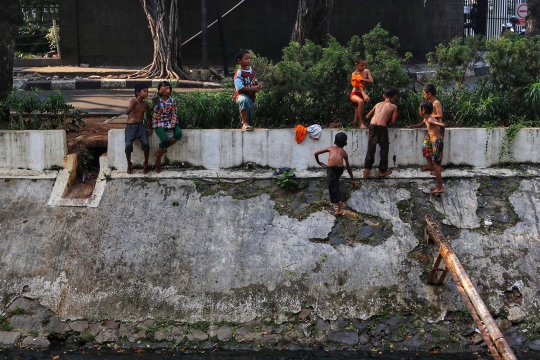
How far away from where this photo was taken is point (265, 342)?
781 centimetres

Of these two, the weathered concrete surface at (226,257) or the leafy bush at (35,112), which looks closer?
the weathered concrete surface at (226,257)

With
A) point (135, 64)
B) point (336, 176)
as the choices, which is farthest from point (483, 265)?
point (135, 64)

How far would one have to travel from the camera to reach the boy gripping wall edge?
882cm

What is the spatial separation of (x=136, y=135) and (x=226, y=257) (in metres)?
2.02

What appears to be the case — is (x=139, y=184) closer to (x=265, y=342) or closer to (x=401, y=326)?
(x=265, y=342)

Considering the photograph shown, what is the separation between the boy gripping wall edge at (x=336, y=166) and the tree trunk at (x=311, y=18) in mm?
5093

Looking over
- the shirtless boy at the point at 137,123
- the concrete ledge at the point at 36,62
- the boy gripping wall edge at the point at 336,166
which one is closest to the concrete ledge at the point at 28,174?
the shirtless boy at the point at 137,123

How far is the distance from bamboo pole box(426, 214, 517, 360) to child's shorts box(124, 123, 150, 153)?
3657 mm

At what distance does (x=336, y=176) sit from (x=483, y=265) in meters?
2.03

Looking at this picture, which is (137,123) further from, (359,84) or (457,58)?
(457,58)

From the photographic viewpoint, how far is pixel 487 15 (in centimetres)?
2019

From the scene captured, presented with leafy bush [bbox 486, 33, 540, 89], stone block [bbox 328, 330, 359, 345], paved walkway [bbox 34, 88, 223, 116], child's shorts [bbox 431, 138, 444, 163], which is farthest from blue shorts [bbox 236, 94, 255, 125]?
leafy bush [bbox 486, 33, 540, 89]

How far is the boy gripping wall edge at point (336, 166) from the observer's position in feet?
28.9

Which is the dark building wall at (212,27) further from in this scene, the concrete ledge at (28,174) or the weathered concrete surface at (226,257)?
the weathered concrete surface at (226,257)
